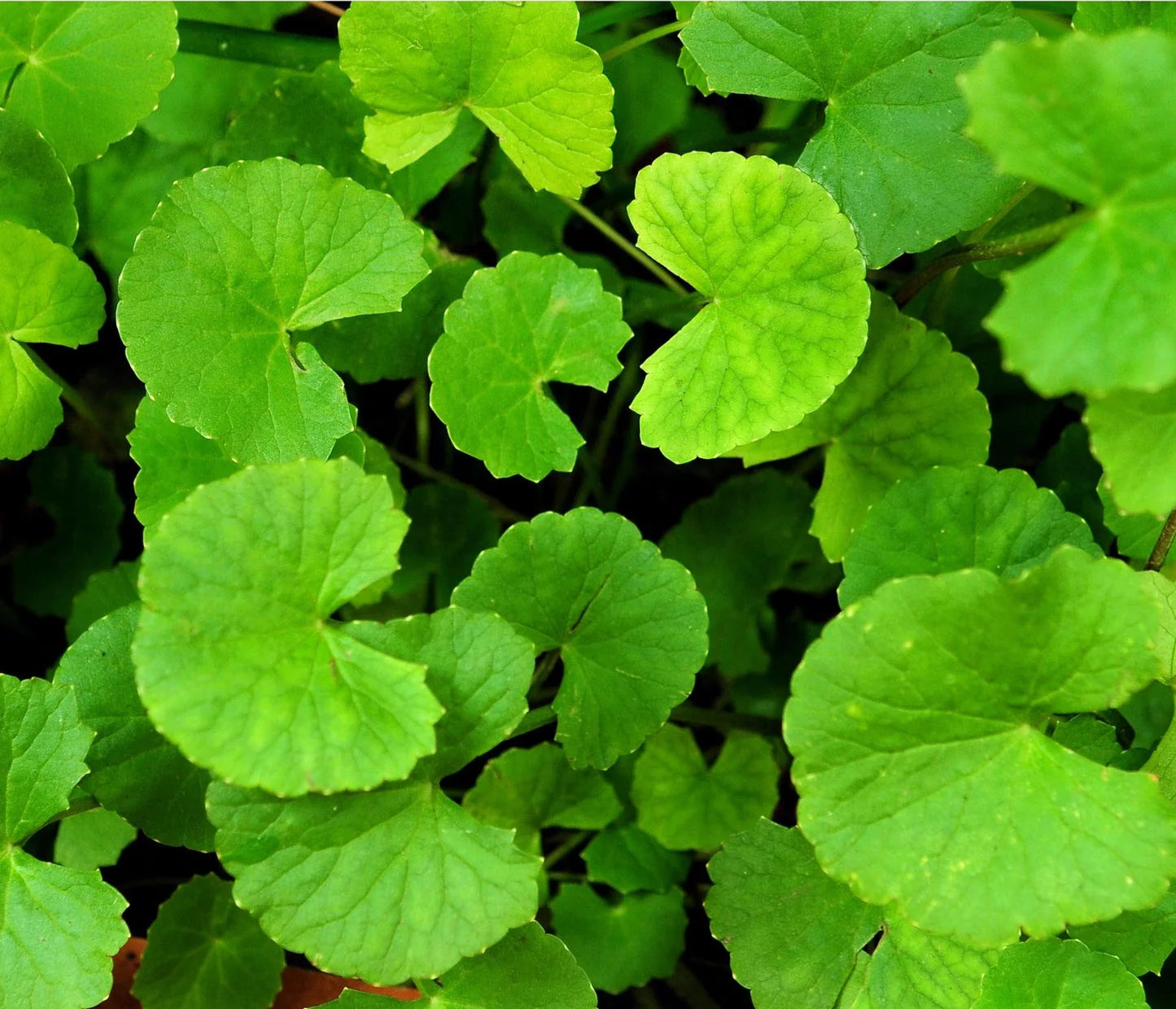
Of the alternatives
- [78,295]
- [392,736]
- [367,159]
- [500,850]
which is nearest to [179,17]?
[367,159]

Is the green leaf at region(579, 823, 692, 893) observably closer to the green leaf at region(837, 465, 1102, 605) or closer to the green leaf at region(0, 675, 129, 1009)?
the green leaf at region(837, 465, 1102, 605)

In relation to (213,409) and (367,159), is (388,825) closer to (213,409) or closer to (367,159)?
(213,409)

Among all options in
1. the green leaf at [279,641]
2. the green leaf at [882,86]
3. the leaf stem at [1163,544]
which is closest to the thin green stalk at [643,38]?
the green leaf at [882,86]

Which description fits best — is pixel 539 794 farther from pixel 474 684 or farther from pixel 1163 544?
pixel 1163 544

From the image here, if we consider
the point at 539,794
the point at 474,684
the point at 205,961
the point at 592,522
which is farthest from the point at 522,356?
the point at 205,961

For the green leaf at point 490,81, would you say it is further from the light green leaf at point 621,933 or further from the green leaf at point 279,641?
the light green leaf at point 621,933

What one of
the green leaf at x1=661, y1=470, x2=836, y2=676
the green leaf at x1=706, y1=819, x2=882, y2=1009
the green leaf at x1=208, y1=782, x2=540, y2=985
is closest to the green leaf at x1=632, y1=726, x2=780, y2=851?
the green leaf at x1=661, y1=470, x2=836, y2=676
